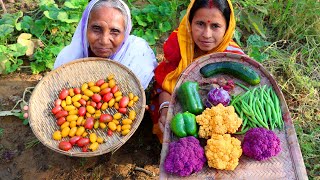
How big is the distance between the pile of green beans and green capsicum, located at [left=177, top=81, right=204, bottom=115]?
0.89 ft

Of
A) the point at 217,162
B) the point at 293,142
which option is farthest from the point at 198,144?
the point at 293,142

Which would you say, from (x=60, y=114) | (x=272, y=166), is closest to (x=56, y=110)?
(x=60, y=114)

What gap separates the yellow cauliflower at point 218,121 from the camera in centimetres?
233

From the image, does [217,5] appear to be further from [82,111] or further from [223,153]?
[82,111]

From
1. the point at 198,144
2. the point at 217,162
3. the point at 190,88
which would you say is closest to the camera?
the point at 217,162

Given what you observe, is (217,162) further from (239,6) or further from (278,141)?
(239,6)

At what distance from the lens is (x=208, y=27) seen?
288 cm

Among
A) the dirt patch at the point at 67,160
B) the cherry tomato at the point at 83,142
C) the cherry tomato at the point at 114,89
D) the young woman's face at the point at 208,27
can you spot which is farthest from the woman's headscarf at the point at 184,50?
the cherry tomato at the point at 83,142

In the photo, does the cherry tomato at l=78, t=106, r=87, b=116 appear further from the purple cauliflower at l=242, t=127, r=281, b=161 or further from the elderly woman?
the purple cauliflower at l=242, t=127, r=281, b=161

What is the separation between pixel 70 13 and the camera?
446cm

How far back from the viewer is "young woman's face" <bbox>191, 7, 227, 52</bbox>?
111 inches

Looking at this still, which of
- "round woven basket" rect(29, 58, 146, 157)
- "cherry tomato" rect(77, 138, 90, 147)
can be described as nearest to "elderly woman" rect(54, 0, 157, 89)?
"round woven basket" rect(29, 58, 146, 157)

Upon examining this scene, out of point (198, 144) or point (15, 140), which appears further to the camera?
point (15, 140)

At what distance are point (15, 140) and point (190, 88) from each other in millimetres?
2109
